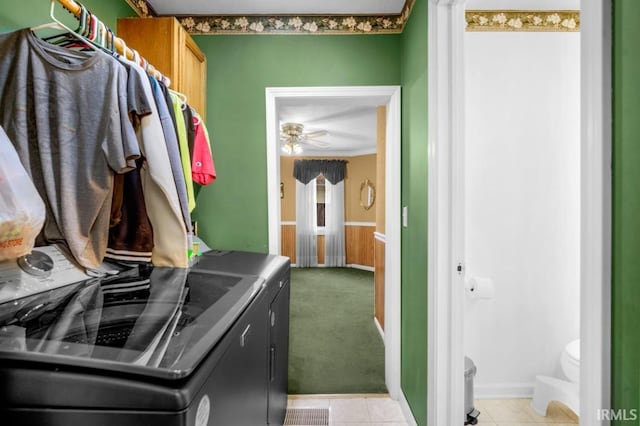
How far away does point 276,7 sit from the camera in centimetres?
201

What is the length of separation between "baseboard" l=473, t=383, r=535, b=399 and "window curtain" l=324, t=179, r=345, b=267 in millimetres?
4756

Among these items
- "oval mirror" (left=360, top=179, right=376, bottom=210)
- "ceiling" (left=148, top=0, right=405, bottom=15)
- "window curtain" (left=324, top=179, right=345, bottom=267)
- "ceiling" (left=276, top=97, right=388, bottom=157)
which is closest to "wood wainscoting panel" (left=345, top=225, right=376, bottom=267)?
"window curtain" (left=324, top=179, right=345, bottom=267)

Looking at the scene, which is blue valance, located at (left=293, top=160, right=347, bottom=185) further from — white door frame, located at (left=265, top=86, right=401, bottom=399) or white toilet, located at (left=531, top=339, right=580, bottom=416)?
white toilet, located at (left=531, top=339, right=580, bottom=416)

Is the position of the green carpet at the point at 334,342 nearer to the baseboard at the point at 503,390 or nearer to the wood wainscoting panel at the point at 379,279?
the wood wainscoting panel at the point at 379,279

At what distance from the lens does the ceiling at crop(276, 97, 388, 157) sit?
7.18 ft

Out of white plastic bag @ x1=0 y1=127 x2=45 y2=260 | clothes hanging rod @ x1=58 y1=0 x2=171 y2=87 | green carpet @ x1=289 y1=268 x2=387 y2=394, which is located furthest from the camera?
green carpet @ x1=289 y1=268 x2=387 y2=394

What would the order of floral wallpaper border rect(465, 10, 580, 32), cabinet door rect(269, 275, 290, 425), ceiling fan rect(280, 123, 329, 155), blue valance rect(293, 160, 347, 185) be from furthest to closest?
1. blue valance rect(293, 160, 347, 185)
2. ceiling fan rect(280, 123, 329, 155)
3. floral wallpaper border rect(465, 10, 580, 32)
4. cabinet door rect(269, 275, 290, 425)

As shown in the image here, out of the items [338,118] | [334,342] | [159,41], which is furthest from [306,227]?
[159,41]

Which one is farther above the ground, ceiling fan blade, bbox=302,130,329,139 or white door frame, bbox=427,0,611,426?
ceiling fan blade, bbox=302,130,329,139

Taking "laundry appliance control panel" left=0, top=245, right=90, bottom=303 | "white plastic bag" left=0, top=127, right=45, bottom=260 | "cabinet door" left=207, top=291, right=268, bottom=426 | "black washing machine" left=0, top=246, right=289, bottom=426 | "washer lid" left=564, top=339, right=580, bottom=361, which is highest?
"white plastic bag" left=0, top=127, right=45, bottom=260

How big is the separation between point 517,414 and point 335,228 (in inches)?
199

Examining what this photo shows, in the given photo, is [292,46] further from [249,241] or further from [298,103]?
[249,241]

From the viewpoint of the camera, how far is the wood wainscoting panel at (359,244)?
6.64 metres

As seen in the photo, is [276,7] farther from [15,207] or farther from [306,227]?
[306,227]
